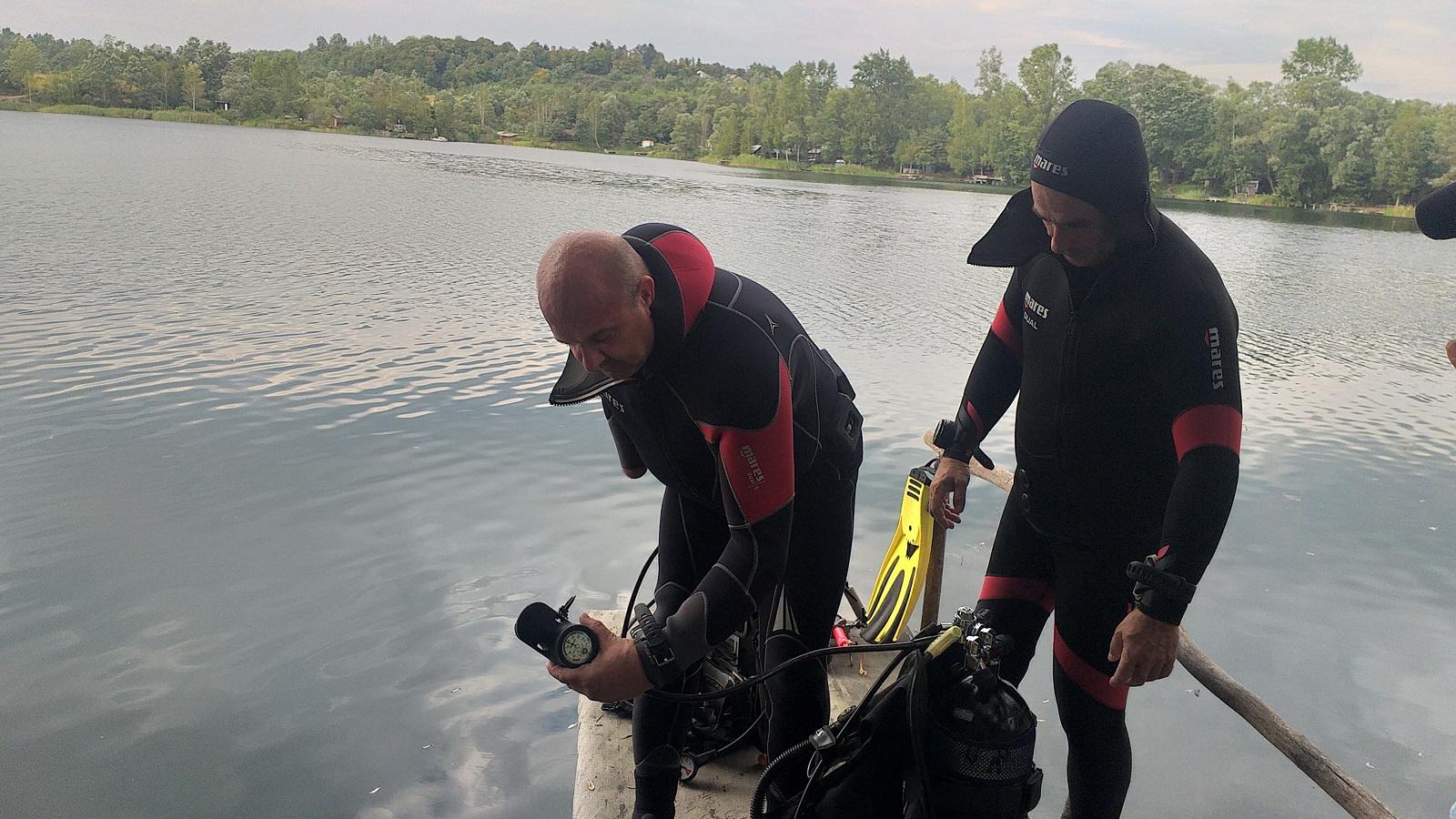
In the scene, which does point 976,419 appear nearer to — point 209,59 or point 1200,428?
point 1200,428

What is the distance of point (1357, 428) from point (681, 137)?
73739 mm

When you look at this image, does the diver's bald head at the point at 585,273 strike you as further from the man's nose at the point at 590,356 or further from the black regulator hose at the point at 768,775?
the black regulator hose at the point at 768,775

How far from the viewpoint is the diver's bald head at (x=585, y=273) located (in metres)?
1.67

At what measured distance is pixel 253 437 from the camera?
7086 millimetres

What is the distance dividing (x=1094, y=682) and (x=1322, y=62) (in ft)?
157

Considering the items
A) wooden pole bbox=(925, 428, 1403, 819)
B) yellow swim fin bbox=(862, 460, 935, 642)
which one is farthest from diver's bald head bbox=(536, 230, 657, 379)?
yellow swim fin bbox=(862, 460, 935, 642)

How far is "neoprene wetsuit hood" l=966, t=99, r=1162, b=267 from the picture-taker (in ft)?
6.53

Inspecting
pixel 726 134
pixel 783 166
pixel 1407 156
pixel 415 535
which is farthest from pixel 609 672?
pixel 726 134

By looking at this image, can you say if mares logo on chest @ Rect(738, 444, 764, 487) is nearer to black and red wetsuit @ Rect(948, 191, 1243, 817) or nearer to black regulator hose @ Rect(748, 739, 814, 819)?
black regulator hose @ Rect(748, 739, 814, 819)

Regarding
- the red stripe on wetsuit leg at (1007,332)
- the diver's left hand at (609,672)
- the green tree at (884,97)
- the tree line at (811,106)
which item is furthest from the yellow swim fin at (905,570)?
the green tree at (884,97)

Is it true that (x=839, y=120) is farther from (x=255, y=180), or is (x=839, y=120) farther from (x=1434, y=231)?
(x=1434, y=231)

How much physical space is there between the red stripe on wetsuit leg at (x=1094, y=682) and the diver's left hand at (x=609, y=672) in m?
1.01

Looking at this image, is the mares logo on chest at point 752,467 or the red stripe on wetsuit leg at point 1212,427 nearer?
the mares logo on chest at point 752,467

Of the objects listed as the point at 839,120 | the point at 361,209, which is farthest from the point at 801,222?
the point at 839,120
